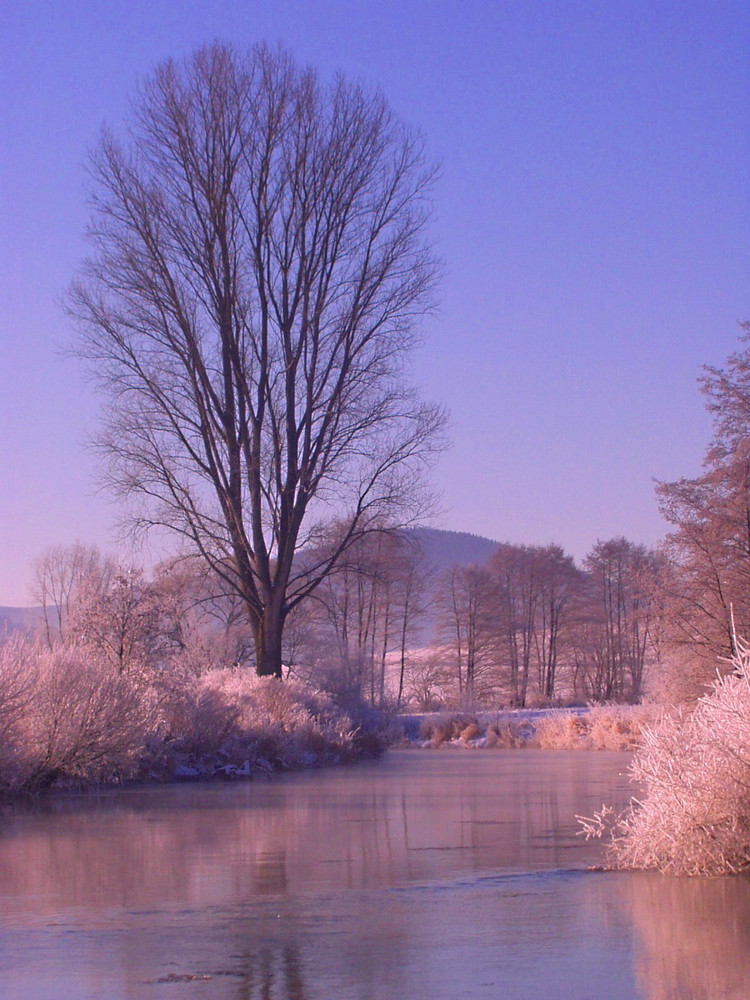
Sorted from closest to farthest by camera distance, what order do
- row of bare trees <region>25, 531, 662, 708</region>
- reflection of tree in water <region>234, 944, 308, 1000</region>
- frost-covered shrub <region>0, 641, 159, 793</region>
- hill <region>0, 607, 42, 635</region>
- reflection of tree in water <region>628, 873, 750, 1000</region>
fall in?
reflection of tree in water <region>234, 944, 308, 1000</region> → reflection of tree in water <region>628, 873, 750, 1000</region> → frost-covered shrub <region>0, 641, 159, 793</region> → hill <region>0, 607, 42, 635</region> → row of bare trees <region>25, 531, 662, 708</region>

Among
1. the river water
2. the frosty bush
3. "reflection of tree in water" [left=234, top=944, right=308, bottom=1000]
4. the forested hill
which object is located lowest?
the river water

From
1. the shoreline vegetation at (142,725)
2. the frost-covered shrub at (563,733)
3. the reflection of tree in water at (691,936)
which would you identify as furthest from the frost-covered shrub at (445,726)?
the reflection of tree in water at (691,936)

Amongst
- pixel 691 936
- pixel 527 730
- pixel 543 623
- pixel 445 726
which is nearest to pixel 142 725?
pixel 691 936

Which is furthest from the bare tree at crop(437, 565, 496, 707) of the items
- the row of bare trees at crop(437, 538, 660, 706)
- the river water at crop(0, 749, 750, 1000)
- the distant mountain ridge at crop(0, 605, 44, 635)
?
the river water at crop(0, 749, 750, 1000)

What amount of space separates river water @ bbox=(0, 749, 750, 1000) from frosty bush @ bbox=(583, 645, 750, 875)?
205 millimetres

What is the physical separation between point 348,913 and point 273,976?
141cm

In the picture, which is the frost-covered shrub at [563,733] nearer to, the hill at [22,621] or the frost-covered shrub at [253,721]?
the frost-covered shrub at [253,721]

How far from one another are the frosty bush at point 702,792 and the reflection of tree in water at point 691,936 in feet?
0.52

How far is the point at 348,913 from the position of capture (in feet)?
20.0

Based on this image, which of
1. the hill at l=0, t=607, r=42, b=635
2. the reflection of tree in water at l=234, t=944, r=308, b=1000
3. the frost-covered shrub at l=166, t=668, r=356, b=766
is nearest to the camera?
the reflection of tree in water at l=234, t=944, r=308, b=1000

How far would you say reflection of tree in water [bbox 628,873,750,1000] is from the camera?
15.1 feet

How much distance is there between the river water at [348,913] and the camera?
467 centimetres

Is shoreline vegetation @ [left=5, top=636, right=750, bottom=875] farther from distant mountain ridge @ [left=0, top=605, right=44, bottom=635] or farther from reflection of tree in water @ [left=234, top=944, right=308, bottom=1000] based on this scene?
reflection of tree in water @ [left=234, top=944, right=308, bottom=1000]

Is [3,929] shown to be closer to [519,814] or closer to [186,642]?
[519,814]
